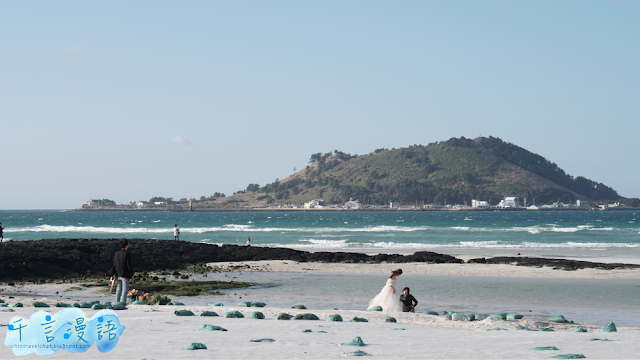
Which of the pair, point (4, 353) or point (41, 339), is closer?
point (41, 339)

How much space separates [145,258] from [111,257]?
164 cm

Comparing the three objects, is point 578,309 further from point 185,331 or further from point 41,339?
point 41,339

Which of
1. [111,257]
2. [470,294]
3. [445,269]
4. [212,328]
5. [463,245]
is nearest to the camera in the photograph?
[212,328]

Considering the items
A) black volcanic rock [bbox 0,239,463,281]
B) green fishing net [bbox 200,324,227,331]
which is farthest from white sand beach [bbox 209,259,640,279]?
green fishing net [bbox 200,324,227,331]

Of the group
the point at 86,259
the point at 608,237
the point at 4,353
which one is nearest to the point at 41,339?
the point at 4,353

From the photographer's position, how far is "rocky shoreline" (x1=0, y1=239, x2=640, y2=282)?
23.4m

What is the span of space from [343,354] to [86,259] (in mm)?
22470

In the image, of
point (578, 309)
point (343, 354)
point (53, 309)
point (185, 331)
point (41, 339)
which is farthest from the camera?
point (578, 309)

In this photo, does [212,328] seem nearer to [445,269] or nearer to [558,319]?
[558,319]

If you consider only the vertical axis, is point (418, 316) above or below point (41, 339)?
below

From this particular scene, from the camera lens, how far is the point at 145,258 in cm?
2917

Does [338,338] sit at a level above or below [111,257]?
above

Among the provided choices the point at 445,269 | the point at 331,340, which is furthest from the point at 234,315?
the point at 445,269

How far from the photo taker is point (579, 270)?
1071 inches
